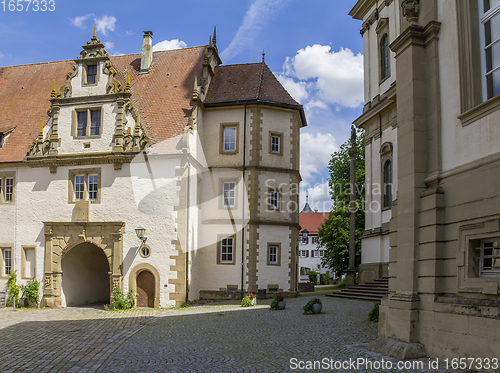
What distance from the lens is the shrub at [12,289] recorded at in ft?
71.2

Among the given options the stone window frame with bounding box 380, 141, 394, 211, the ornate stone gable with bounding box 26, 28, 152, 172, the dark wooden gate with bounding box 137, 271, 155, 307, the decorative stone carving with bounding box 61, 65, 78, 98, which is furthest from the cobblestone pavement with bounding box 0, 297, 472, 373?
the decorative stone carving with bounding box 61, 65, 78, 98

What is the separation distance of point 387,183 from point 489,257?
508 inches

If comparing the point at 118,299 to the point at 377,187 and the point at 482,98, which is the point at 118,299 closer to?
the point at 377,187

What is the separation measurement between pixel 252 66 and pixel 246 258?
1073 cm

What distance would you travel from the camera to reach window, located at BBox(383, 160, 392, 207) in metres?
20.5

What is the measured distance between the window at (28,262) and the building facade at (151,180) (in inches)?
1.8

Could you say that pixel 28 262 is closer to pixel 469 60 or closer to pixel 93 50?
pixel 93 50

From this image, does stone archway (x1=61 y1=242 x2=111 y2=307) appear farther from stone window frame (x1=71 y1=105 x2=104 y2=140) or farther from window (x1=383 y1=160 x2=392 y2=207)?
window (x1=383 y1=160 x2=392 y2=207)

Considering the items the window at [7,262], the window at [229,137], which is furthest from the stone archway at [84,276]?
the window at [229,137]

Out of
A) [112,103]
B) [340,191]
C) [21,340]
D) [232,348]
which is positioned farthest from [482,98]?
[340,191]

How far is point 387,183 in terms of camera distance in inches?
816

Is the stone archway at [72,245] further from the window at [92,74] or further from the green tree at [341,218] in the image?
the green tree at [341,218]

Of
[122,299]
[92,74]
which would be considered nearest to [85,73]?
[92,74]

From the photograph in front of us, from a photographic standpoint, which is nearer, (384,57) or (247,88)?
(384,57)
